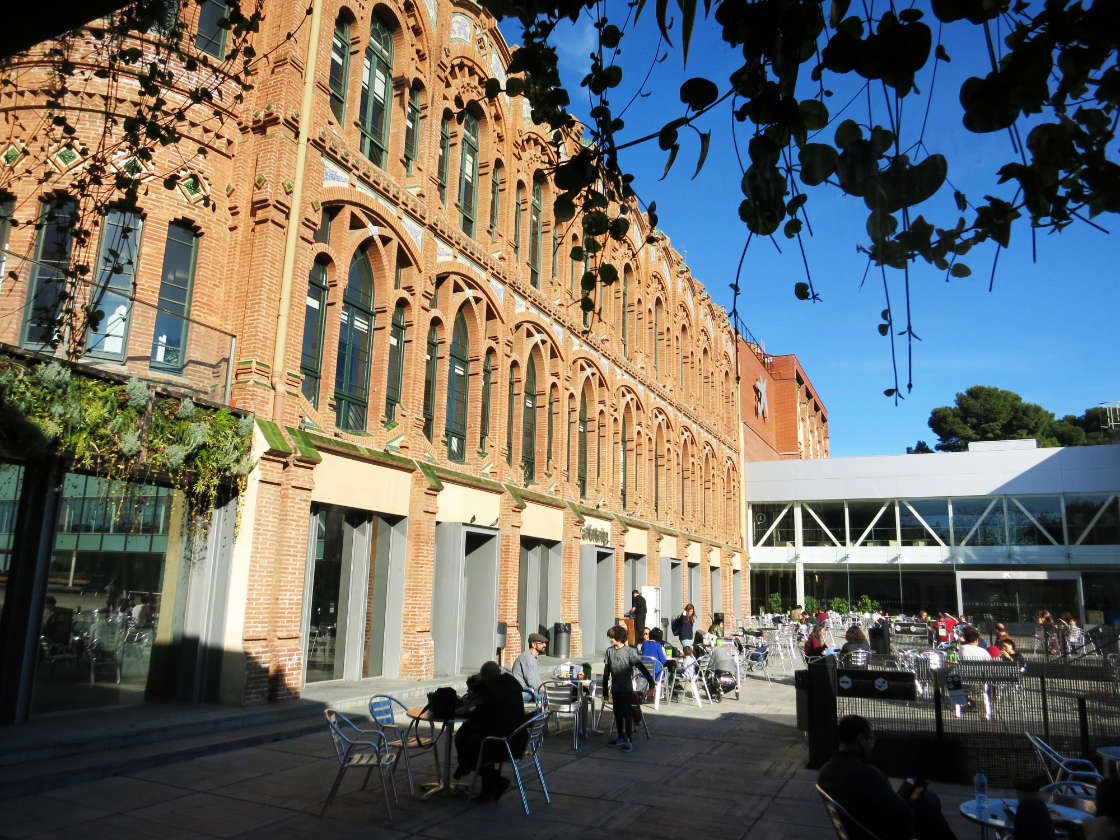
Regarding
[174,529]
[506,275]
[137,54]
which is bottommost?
[174,529]

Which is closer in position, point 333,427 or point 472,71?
point 333,427

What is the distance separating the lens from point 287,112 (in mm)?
13211

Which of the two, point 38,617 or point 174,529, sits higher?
point 174,529

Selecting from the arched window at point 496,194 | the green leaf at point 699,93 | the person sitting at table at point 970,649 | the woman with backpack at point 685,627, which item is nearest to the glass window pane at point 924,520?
the woman with backpack at point 685,627

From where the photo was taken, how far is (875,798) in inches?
Answer: 196

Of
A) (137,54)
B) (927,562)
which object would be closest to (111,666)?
(137,54)

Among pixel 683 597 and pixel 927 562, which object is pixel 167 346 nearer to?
pixel 683 597

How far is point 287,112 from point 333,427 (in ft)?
17.5

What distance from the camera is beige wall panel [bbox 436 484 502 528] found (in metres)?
16.7

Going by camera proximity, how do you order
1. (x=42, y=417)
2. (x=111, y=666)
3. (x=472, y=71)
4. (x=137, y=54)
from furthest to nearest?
(x=472, y=71), (x=111, y=666), (x=42, y=417), (x=137, y=54)

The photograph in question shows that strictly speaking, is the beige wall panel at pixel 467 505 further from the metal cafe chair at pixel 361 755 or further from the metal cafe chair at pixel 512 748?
the metal cafe chair at pixel 361 755

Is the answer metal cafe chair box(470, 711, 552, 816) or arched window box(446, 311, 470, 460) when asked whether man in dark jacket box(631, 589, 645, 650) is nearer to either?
arched window box(446, 311, 470, 460)

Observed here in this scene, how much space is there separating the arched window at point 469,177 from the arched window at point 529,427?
13.8 ft

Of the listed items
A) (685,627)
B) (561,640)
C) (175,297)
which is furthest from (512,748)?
(561,640)
